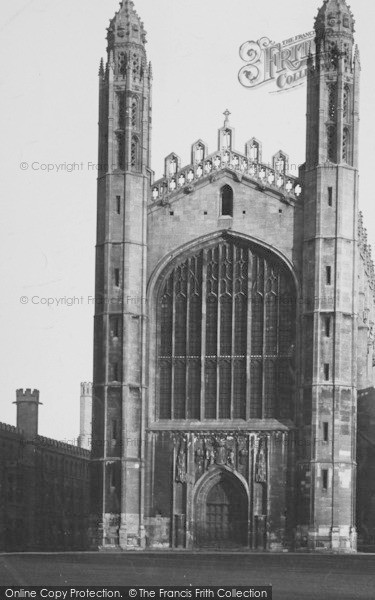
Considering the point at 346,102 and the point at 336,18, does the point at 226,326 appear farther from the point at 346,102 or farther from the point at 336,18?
the point at 336,18

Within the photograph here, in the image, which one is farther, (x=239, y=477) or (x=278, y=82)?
(x=239, y=477)

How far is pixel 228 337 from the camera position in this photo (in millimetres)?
71875

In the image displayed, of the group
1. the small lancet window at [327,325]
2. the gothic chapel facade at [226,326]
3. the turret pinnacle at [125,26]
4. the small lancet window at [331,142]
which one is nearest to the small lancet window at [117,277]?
the gothic chapel facade at [226,326]

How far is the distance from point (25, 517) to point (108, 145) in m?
28.6

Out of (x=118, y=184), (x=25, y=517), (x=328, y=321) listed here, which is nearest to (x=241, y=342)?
(x=328, y=321)

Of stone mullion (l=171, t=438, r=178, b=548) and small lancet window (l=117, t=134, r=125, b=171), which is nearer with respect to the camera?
stone mullion (l=171, t=438, r=178, b=548)

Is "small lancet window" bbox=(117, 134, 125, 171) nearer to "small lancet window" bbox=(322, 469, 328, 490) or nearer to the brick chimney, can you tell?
"small lancet window" bbox=(322, 469, 328, 490)

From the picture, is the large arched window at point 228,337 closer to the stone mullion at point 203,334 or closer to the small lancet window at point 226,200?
the stone mullion at point 203,334

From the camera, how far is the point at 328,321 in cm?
6969

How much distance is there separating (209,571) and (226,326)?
23.1 metres

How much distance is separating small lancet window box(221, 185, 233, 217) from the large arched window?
1.26 m

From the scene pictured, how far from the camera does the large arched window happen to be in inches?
2808

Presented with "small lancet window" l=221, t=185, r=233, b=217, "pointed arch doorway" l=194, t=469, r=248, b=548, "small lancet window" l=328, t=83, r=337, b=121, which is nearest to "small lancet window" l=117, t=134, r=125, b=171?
"small lancet window" l=221, t=185, r=233, b=217

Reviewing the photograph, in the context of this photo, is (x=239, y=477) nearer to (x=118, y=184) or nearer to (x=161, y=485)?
(x=161, y=485)
